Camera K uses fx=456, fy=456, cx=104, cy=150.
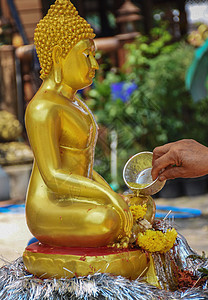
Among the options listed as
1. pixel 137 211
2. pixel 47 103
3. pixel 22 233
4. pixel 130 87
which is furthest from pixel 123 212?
pixel 130 87

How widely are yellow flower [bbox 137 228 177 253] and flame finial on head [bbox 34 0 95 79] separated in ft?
2.16

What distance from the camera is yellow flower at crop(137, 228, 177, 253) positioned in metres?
1.49

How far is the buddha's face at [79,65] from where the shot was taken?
1.57 meters

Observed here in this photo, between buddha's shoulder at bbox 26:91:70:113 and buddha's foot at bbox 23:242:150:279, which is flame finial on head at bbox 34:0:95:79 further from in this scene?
buddha's foot at bbox 23:242:150:279

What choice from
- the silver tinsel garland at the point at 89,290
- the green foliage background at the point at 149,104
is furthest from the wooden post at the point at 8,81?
the silver tinsel garland at the point at 89,290

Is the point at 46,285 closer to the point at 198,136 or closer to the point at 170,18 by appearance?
the point at 198,136

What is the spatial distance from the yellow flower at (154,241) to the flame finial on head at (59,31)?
2.16 feet

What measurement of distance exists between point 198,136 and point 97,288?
419cm

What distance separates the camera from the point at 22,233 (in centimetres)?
311

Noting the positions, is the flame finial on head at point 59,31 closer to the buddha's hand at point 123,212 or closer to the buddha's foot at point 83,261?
the buddha's hand at point 123,212

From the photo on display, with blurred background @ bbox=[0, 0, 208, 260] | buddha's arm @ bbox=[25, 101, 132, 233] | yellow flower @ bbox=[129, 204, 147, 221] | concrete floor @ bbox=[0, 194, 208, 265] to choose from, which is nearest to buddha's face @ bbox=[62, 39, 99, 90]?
buddha's arm @ bbox=[25, 101, 132, 233]

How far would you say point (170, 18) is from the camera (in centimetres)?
673

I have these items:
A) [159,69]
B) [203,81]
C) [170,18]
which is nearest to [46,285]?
[203,81]

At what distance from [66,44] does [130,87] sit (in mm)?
3788
